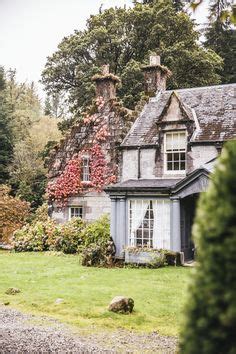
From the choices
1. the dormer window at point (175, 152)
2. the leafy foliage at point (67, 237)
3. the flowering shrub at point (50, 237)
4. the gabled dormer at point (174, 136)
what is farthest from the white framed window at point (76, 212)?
the dormer window at point (175, 152)

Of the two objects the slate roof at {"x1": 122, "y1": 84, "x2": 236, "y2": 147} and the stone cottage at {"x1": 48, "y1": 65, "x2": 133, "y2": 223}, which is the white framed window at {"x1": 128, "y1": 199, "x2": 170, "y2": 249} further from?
the stone cottage at {"x1": 48, "y1": 65, "x2": 133, "y2": 223}

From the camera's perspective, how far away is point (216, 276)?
9.87 feet

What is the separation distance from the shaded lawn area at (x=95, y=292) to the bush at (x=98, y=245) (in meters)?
0.63

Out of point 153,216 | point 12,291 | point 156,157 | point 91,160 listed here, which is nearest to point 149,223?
point 153,216

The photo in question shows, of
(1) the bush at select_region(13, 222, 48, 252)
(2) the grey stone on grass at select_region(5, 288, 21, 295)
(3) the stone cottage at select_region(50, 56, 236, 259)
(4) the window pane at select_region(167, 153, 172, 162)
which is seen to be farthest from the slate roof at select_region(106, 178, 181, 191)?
(2) the grey stone on grass at select_region(5, 288, 21, 295)

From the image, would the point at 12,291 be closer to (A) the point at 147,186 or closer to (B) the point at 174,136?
(A) the point at 147,186

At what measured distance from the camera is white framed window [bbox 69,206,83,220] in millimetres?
24697

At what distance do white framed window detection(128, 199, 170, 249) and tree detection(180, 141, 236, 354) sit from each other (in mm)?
15025

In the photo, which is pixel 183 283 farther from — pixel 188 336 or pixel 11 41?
pixel 11 41

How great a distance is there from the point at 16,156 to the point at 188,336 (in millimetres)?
35177

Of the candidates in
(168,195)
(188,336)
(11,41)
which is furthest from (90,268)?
(11,41)

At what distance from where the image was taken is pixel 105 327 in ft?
29.4

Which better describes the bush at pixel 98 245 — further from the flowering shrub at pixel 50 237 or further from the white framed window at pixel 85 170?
the white framed window at pixel 85 170

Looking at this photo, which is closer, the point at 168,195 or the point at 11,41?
the point at 168,195
